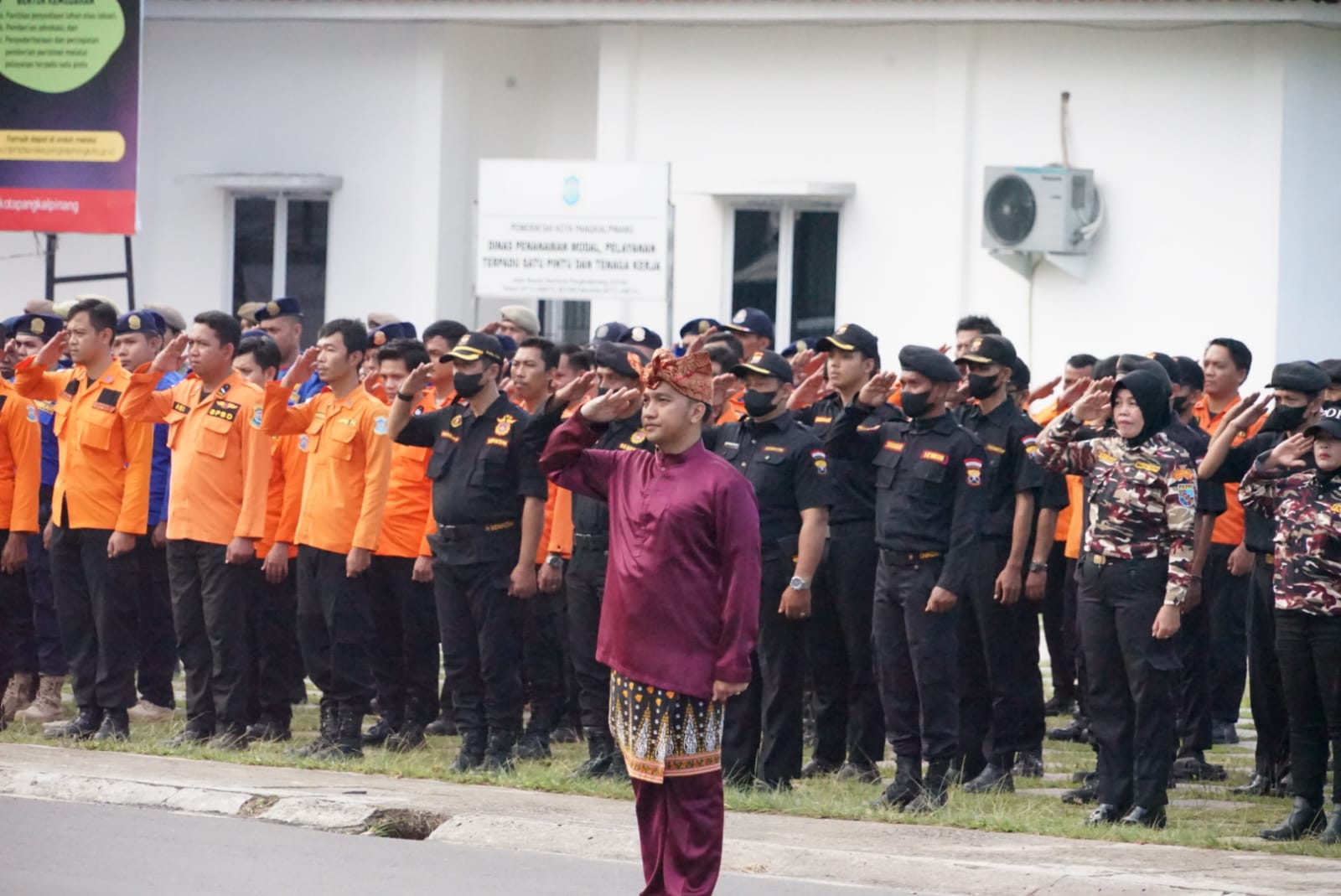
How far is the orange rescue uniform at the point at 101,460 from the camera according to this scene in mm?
11758

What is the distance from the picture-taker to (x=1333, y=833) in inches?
360

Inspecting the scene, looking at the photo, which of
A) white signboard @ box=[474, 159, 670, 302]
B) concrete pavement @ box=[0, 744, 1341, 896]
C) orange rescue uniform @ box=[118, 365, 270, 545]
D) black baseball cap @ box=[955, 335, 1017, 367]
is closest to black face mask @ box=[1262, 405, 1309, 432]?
black baseball cap @ box=[955, 335, 1017, 367]

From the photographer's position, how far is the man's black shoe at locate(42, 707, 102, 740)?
38.5 ft

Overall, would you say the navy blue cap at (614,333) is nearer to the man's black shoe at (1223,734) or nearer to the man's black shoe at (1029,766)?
the man's black shoe at (1029,766)

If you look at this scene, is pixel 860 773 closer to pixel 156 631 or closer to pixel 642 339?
pixel 642 339

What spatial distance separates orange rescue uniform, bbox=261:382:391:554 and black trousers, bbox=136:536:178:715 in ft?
4.41

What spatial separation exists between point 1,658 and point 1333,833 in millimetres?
7364

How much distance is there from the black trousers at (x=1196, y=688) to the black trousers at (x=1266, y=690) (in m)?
0.49

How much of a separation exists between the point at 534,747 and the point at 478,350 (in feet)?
7.48

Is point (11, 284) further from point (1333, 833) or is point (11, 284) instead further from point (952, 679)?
point (1333, 833)

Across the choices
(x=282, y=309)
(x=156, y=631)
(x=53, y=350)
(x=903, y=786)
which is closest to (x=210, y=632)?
(x=156, y=631)

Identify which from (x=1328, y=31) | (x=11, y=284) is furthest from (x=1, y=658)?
(x=1328, y=31)

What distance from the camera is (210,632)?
11.4m

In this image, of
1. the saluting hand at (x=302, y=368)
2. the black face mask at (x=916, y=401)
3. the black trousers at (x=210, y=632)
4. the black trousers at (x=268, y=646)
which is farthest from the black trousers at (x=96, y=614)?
the black face mask at (x=916, y=401)
